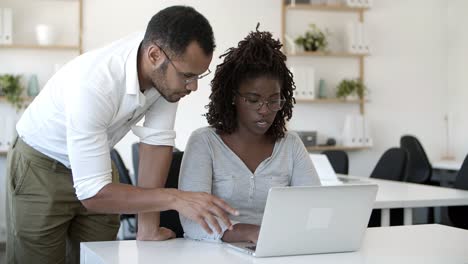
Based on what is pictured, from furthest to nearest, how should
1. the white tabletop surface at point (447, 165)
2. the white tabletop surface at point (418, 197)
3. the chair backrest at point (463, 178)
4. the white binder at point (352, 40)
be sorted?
the white binder at point (352, 40), the white tabletop surface at point (447, 165), the chair backrest at point (463, 178), the white tabletop surface at point (418, 197)

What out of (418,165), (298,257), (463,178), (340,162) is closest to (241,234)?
(298,257)

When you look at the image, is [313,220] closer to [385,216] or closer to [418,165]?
[385,216]

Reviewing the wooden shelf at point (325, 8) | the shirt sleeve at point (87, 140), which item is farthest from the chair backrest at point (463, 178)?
the wooden shelf at point (325, 8)

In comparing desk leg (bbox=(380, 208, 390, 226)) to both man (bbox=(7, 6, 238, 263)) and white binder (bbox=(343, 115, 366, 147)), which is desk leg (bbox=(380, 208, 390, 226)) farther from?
white binder (bbox=(343, 115, 366, 147))

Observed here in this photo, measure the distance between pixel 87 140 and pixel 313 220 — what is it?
0.60m

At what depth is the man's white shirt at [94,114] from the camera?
1.80m

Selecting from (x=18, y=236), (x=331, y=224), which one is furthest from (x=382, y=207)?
(x=18, y=236)

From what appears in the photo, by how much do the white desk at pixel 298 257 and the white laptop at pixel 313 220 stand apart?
0.08ft

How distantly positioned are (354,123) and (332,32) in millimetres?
863

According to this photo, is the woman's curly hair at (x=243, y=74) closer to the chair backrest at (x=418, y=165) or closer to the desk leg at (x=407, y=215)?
the desk leg at (x=407, y=215)

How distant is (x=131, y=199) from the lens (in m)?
1.80

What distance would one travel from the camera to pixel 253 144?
2.28 metres

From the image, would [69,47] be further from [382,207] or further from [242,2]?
[382,207]

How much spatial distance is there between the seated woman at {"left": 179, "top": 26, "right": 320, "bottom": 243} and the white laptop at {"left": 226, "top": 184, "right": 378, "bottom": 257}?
35 centimetres
